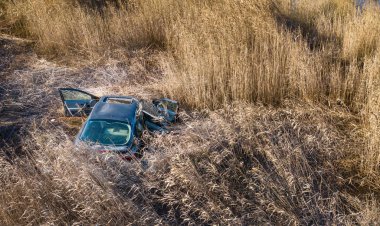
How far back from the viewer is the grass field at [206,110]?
312 centimetres

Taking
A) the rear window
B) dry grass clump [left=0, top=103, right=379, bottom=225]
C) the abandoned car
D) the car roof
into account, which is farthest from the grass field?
the rear window

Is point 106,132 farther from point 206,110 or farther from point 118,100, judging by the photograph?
point 206,110

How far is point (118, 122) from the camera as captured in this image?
373 centimetres

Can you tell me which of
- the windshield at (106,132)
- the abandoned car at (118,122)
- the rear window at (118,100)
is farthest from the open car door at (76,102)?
the windshield at (106,132)

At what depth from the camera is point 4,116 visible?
16.2ft

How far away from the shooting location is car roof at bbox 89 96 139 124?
12.3 ft

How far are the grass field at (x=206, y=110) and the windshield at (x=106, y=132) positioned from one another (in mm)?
259

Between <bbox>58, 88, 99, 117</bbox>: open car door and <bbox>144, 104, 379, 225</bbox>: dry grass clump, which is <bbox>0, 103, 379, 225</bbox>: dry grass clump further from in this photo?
<bbox>58, 88, 99, 117</bbox>: open car door

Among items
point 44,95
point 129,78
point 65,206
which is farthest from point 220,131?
point 44,95

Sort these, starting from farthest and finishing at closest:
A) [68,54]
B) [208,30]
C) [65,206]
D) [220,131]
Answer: [68,54]
[208,30]
[220,131]
[65,206]

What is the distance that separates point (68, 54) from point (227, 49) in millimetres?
3030

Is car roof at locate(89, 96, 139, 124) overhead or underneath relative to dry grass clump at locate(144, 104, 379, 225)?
overhead

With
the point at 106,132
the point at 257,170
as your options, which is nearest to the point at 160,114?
the point at 106,132

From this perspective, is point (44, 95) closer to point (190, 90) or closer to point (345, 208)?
point (190, 90)
